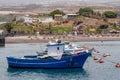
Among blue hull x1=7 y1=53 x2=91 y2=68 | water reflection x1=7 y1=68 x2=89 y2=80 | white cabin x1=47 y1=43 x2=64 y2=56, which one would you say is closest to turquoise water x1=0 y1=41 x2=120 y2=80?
water reflection x1=7 y1=68 x2=89 y2=80

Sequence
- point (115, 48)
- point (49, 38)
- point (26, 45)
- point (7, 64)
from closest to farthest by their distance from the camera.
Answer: point (7, 64) → point (115, 48) → point (26, 45) → point (49, 38)

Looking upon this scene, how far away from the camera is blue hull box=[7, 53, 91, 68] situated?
75.0m

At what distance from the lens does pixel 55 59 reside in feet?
246

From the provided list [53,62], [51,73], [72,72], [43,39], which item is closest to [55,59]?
[53,62]

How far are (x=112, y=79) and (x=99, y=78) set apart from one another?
5.54 ft

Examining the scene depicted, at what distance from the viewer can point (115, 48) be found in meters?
102

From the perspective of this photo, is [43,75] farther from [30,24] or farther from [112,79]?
[30,24]

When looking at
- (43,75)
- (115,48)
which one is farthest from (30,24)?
(43,75)

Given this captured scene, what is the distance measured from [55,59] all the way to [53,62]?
54 cm

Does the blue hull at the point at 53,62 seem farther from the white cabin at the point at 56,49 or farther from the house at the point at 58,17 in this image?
the house at the point at 58,17

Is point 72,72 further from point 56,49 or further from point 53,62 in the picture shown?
point 56,49

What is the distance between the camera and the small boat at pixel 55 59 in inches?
2958

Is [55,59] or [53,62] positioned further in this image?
[53,62]

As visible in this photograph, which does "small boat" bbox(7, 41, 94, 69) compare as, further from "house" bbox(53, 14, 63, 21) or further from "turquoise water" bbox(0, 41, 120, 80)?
"house" bbox(53, 14, 63, 21)
